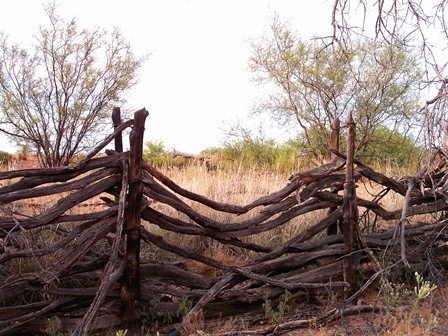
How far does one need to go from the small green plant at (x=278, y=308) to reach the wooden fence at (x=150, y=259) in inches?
2.5

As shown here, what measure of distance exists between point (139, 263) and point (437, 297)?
7.47 ft

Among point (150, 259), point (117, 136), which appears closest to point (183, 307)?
point (150, 259)

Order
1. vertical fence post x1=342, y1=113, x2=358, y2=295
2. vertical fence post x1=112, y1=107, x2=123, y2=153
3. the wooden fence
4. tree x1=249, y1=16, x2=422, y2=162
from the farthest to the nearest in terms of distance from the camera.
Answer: tree x1=249, y1=16, x2=422, y2=162 < vertical fence post x1=342, y1=113, x2=358, y2=295 < vertical fence post x1=112, y1=107, x2=123, y2=153 < the wooden fence

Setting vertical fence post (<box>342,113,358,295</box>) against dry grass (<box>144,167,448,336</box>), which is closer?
dry grass (<box>144,167,448,336</box>)

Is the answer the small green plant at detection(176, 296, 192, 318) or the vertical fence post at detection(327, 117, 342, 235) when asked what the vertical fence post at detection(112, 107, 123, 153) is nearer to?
the small green plant at detection(176, 296, 192, 318)

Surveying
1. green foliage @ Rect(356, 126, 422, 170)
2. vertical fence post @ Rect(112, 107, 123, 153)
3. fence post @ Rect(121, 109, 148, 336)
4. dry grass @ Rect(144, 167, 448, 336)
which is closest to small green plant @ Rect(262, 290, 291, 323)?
dry grass @ Rect(144, 167, 448, 336)

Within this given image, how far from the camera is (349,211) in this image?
4.00m

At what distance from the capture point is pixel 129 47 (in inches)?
575

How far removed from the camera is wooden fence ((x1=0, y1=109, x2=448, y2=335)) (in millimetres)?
3055

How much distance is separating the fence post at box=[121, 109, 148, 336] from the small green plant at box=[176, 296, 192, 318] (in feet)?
0.85

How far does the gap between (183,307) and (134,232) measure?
0.59 m

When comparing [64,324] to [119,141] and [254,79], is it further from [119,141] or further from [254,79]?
[254,79]

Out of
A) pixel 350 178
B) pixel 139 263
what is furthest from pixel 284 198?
pixel 139 263

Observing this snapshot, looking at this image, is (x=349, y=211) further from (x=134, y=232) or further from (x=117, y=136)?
(x=117, y=136)
